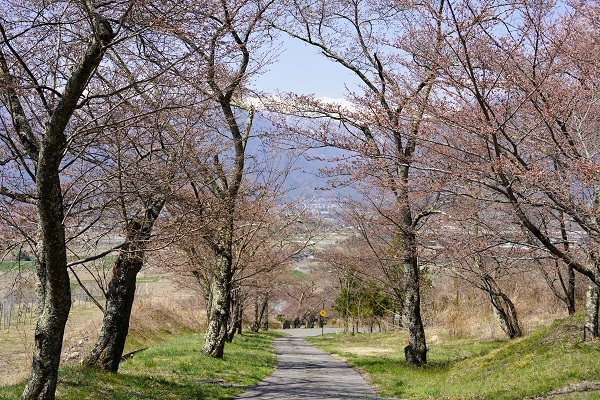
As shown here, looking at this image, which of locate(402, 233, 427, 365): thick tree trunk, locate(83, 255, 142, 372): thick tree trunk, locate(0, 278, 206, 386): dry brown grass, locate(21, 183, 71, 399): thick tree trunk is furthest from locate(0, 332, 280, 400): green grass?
locate(402, 233, 427, 365): thick tree trunk

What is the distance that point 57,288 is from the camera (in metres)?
7.08

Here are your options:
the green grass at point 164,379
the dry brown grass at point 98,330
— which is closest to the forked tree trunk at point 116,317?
the green grass at point 164,379

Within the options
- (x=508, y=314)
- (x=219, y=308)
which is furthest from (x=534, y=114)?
(x=508, y=314)

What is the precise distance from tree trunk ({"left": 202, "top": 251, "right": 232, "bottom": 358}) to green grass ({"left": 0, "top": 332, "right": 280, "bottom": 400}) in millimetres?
491

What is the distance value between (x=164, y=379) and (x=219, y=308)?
5.33 m

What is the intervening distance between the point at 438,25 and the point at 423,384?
825 centimetres

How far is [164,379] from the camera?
37.6 ft

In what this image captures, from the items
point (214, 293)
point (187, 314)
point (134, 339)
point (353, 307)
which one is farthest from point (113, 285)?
point (353, 307)

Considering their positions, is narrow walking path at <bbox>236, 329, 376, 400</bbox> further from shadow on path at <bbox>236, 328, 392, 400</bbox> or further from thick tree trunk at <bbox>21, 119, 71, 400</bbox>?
thick tree trunk at <bbox>21, 119, 71, 400</bbox>

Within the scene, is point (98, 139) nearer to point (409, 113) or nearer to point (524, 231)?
point (409, 113)

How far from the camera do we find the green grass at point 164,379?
888 cm

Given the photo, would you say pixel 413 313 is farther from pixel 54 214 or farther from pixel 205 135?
pixel 54 214

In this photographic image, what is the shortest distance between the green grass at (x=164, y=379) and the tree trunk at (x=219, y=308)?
49 centimetres

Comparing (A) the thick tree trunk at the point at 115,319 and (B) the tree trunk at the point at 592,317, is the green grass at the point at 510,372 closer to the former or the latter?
(B) the tree trunk at the point at 592,317
